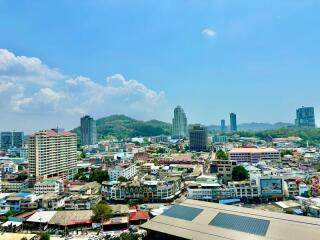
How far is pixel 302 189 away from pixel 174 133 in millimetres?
109238

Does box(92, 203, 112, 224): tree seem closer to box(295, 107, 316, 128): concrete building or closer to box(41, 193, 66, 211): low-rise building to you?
box(41, 193, 66, 211): low-rise building

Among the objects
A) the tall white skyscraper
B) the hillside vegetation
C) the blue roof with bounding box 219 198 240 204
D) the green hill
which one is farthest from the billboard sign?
the green hill

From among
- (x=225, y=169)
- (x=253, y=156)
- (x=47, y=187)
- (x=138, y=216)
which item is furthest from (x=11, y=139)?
(x=138, y=216)

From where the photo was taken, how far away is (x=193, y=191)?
1147 inches

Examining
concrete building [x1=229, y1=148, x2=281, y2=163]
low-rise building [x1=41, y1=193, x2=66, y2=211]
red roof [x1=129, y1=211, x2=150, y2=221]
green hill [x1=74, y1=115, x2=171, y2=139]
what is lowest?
red roof [x1=129, y1=211, x2=150, y2=221]

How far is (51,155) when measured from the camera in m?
41.5

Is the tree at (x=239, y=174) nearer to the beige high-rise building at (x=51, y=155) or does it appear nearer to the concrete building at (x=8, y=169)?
the beige high-rise building at (x=51, y=155)

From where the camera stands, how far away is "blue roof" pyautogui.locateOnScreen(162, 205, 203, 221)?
54.6ft

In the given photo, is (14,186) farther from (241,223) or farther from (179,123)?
(179,123)

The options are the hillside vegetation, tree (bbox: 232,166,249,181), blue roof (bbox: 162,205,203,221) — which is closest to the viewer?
blue roof (bbox: 162,205,203,221)

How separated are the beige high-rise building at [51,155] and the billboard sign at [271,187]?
27.5 m

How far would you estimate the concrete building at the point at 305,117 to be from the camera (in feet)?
458

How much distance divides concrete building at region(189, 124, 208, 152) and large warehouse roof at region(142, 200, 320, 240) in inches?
2505

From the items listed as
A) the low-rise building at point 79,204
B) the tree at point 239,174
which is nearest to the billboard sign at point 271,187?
the tree at point 239,174
